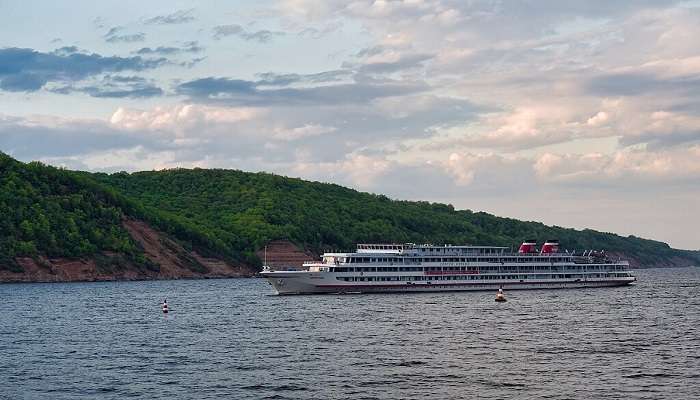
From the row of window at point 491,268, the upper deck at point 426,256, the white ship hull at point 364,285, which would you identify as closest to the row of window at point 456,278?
the white ship hull at point 364,285

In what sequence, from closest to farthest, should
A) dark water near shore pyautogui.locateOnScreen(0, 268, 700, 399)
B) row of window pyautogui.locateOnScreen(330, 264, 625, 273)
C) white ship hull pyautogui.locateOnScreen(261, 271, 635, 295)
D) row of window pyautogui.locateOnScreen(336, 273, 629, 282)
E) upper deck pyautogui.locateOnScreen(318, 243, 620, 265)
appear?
dark water near shore pyautogui.locateOnScreen(0, 268, 700, 399)
white ship hull pyautogui.locateOnScreen(261, 271, 635, 295)
row of window pyautogui.locateOnScreen(336, 273, 629, 282)
row of window pyautogui.locateOnScreen(330, 264, 625, 273)
upper deck pyautogui.locateOnScreen(318, 243, 620, 265)

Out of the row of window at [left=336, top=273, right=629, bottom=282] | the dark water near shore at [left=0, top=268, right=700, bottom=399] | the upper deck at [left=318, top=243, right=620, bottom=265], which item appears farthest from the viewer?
the upper deck at [left=318, top=243, right=620, bottom=265]

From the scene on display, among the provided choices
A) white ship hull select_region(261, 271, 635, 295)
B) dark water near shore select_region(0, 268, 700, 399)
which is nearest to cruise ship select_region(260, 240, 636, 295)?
white ship hull select_region(261, 271, 635, 295)

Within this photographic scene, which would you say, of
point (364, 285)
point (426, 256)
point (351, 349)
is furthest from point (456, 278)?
point (351, 349)

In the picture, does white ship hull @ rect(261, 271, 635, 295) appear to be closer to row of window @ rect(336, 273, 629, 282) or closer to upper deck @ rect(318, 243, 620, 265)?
row of window @ rect(336, 273, 629, 282)

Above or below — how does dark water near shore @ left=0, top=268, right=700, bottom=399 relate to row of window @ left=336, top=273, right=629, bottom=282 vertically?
below

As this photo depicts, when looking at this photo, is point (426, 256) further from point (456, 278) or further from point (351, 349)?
point (351, 349)

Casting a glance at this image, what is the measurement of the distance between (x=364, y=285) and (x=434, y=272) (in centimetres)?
1467

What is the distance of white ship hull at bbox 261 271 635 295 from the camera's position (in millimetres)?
147750

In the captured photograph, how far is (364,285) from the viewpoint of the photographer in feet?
494

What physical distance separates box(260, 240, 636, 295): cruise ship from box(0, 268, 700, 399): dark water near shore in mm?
5250

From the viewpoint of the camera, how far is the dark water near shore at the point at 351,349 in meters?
63.2

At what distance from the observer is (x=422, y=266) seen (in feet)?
514

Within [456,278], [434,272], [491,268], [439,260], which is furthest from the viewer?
[491,268]
